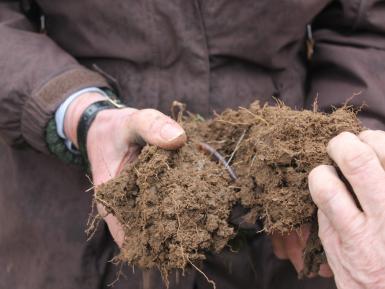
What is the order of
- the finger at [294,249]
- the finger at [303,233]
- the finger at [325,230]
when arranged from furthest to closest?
the finger at [294,249]
the finger at [303,233]
the finger at [325,230]

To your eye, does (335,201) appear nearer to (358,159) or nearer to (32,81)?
(358,159)

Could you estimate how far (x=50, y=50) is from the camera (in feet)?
4.72

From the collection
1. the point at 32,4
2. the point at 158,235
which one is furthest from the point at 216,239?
the point at 32,4

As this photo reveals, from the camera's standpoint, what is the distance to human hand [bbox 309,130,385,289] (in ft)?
Result: 3.34

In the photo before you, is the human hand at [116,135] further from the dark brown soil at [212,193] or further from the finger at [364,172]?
the finger at [364,172]

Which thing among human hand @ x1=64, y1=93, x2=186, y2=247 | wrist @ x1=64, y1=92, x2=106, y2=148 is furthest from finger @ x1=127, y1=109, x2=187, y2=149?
wrist @ x1=64, y1=92, x2=106, y2=148

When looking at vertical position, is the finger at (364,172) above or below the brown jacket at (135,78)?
above

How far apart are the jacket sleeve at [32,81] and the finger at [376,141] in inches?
28.7

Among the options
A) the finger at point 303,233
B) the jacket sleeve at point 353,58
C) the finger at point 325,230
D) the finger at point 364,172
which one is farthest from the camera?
the jacket sleeve at point 353,58

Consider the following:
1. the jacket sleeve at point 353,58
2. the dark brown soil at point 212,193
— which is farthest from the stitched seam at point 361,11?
the dark brown soil at point 212,193

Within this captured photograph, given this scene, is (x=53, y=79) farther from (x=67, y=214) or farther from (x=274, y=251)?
(x=274, y=251)

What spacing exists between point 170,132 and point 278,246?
0.48 meters

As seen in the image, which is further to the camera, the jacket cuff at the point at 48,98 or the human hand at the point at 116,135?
the jacket cuff at the point at 48,98

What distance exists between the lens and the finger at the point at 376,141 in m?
1.05
